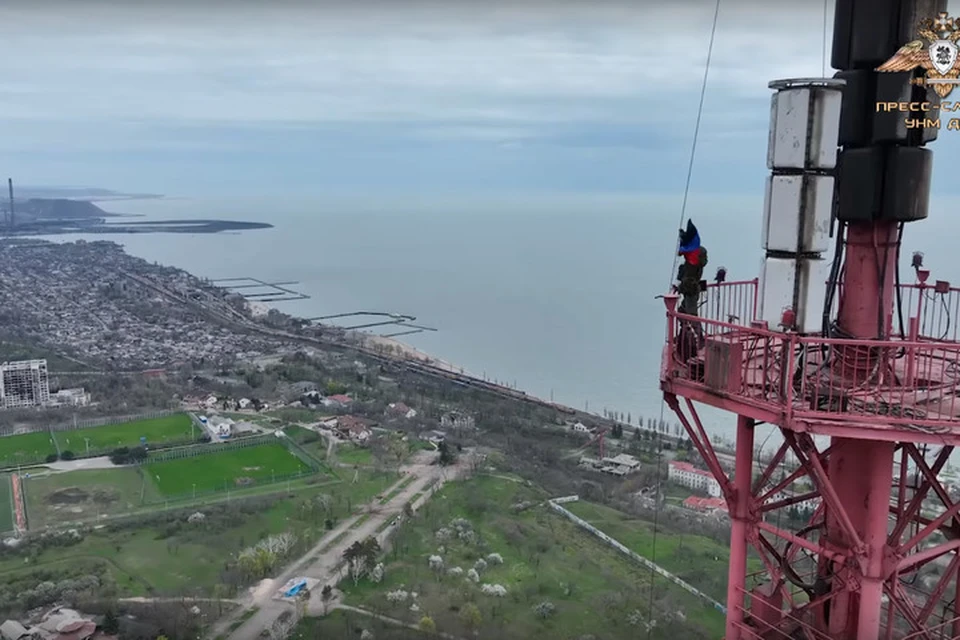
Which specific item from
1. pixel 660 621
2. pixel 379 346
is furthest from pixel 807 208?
pixel 379 346

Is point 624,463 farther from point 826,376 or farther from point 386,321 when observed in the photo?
point 386,321

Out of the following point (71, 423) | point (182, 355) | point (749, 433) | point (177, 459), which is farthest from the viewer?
point (182, 355)

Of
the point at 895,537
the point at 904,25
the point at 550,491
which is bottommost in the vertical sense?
the point at 550,491

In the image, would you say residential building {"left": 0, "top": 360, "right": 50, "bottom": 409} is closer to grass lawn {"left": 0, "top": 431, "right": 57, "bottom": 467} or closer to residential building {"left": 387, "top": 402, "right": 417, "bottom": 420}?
grass lawn {"left": 0, "top": 431, "right": 57, "bottom": 467}

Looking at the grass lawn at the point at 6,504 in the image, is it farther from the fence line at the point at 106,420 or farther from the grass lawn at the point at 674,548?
the grass lawn at the point at 674,548

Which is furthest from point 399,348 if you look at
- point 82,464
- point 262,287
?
point 262,287

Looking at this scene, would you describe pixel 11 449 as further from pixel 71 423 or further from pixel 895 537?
pixel 895 537

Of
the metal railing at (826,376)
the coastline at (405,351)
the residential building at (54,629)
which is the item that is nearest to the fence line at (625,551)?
the residential building at (54,629)

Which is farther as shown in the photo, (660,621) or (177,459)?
(177,459)
